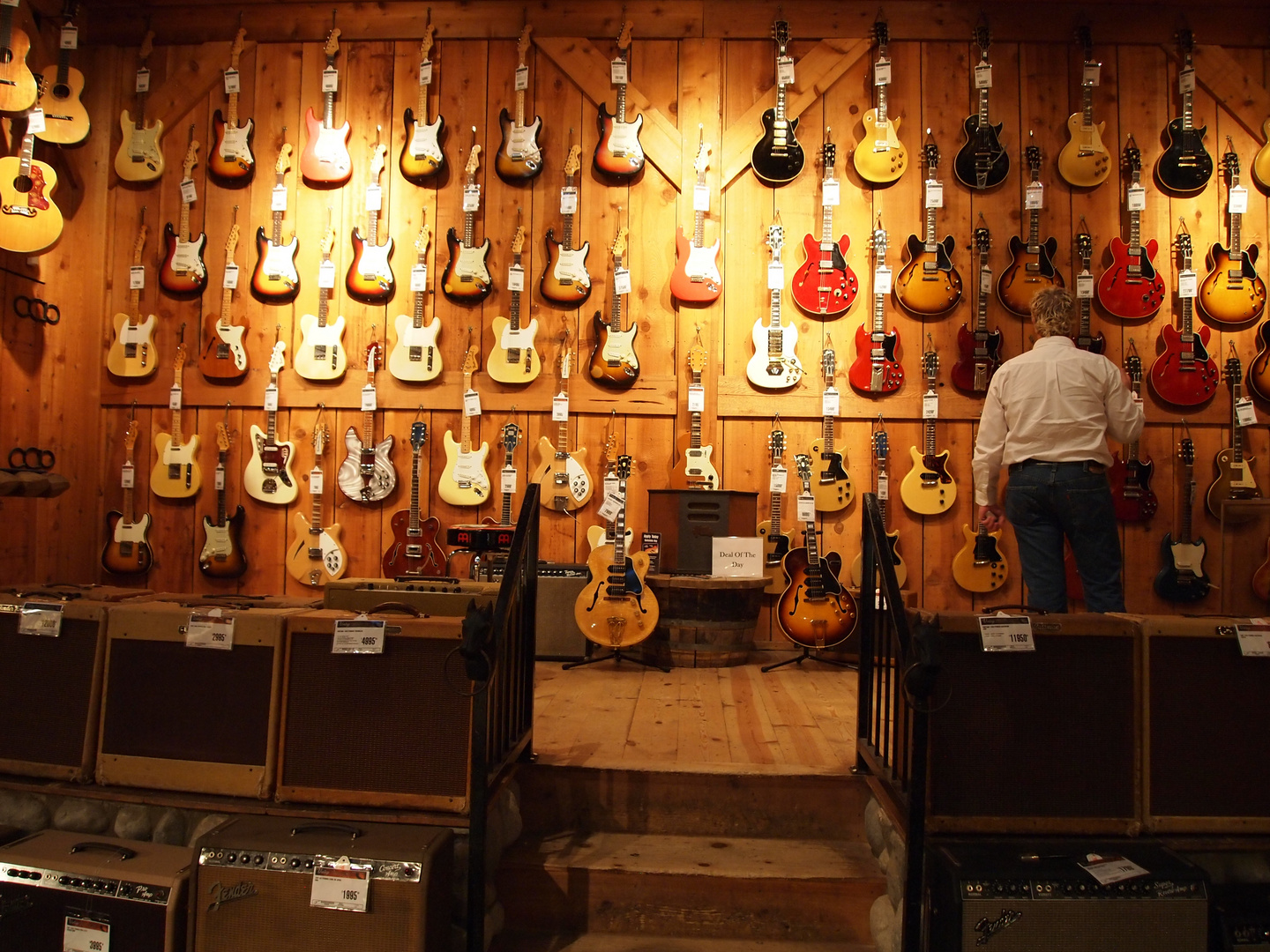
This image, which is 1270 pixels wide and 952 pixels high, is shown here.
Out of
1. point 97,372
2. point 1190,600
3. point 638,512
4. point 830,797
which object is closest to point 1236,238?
point 1190,600

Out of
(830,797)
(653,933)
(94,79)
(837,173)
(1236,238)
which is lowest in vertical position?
(653,933)

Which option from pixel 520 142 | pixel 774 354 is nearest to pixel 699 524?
pixel 774 354

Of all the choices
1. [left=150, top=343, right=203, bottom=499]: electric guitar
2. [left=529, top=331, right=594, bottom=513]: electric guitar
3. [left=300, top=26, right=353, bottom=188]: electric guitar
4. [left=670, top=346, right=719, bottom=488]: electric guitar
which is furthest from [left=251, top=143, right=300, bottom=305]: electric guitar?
[left=670, top=346, right=719, bottom=488]: electric guitar

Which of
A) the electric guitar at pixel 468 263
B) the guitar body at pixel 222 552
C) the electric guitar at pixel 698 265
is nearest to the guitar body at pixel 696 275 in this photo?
the electric guitar at pixel 698 265

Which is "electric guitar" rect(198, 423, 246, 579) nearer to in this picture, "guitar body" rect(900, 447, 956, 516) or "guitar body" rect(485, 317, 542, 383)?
"guitar body" rect(485, 317, 542, 383)

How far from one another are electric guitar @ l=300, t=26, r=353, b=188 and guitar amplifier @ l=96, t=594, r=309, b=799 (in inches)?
132

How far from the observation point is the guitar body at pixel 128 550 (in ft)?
15.5

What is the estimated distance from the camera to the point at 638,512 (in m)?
4.63

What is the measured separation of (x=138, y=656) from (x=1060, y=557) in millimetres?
2741

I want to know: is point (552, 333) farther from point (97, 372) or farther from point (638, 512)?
point (97, 372)

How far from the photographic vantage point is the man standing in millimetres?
2701

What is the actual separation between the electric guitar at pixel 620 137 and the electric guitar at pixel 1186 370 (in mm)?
3010

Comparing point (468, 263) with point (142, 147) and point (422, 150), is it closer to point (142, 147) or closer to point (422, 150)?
point (422, 150)

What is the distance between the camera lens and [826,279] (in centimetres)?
459
